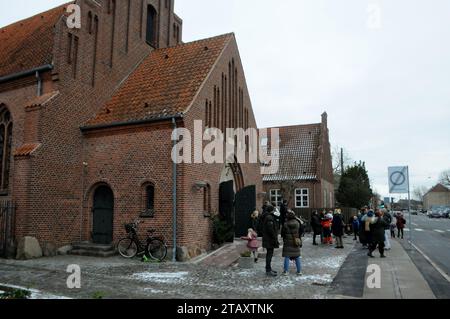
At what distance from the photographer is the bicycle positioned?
12766 millimetres

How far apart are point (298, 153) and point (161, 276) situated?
24.6m

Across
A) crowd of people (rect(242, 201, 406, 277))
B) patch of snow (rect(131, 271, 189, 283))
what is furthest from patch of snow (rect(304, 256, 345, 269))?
patch of snow (rect(131, 271, 189, 283))

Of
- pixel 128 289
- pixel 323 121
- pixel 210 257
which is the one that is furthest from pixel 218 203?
pixel 323 121

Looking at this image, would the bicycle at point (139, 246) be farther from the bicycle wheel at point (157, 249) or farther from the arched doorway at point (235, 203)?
the arched doorway at point (235, 203)

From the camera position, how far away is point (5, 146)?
1545 centimetres

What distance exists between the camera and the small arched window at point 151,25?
2039cm

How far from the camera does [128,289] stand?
27.6 feet

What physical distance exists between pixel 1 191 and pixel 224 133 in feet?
29.5

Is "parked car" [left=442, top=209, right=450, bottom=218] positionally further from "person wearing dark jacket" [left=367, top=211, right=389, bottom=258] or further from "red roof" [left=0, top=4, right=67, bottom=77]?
"red roof" [left=0, top=4, right=67, bottom=77]

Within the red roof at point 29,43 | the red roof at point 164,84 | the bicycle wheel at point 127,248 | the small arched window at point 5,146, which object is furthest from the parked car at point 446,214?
the small arched window at point 5,146

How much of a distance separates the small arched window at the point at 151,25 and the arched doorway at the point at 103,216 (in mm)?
9165

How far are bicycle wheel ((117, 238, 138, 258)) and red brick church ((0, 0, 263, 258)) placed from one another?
55cm

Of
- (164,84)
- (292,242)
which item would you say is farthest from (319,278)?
(164,84)
